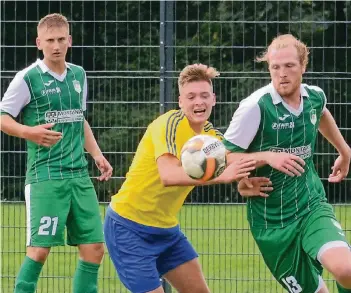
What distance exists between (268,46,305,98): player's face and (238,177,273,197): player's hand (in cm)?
54

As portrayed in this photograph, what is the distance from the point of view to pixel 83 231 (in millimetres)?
8289

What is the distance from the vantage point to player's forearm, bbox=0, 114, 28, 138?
7.98 m

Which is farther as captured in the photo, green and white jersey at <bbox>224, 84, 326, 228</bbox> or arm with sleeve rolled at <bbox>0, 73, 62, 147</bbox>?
arm with sleeve rolled at <bbox>0, 73, 62, 147</bbox>

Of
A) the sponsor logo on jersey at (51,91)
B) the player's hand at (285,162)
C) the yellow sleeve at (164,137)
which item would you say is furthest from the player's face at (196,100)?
the sponsor logo on jersey at (51,91)

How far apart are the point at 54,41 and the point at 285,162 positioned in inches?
94.3

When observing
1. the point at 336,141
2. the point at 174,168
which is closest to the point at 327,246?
the point at 174,168

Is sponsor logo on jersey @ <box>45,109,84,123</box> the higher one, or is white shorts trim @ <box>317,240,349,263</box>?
sponsor logo on jersey @ <box>45,109,84,123</box>

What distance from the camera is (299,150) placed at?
23.2 feet

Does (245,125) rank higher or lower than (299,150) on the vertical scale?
higher

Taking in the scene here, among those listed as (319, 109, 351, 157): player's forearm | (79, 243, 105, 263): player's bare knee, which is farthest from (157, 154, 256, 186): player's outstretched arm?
(79, 243, 105, 263): player's bare knee

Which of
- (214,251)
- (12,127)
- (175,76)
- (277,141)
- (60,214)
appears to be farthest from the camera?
(214,251)

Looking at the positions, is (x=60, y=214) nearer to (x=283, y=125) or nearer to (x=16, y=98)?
(x=16, y=98)

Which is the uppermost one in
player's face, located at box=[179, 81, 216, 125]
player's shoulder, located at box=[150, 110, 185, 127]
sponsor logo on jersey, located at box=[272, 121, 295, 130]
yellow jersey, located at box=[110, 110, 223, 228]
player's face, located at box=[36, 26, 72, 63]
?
player's face, located at box=[36, 26, 72, 63]

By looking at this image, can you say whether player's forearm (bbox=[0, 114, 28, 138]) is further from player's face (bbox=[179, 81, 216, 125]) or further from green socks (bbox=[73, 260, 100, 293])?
player's face (bbox=[179, 81, 216, 125])
